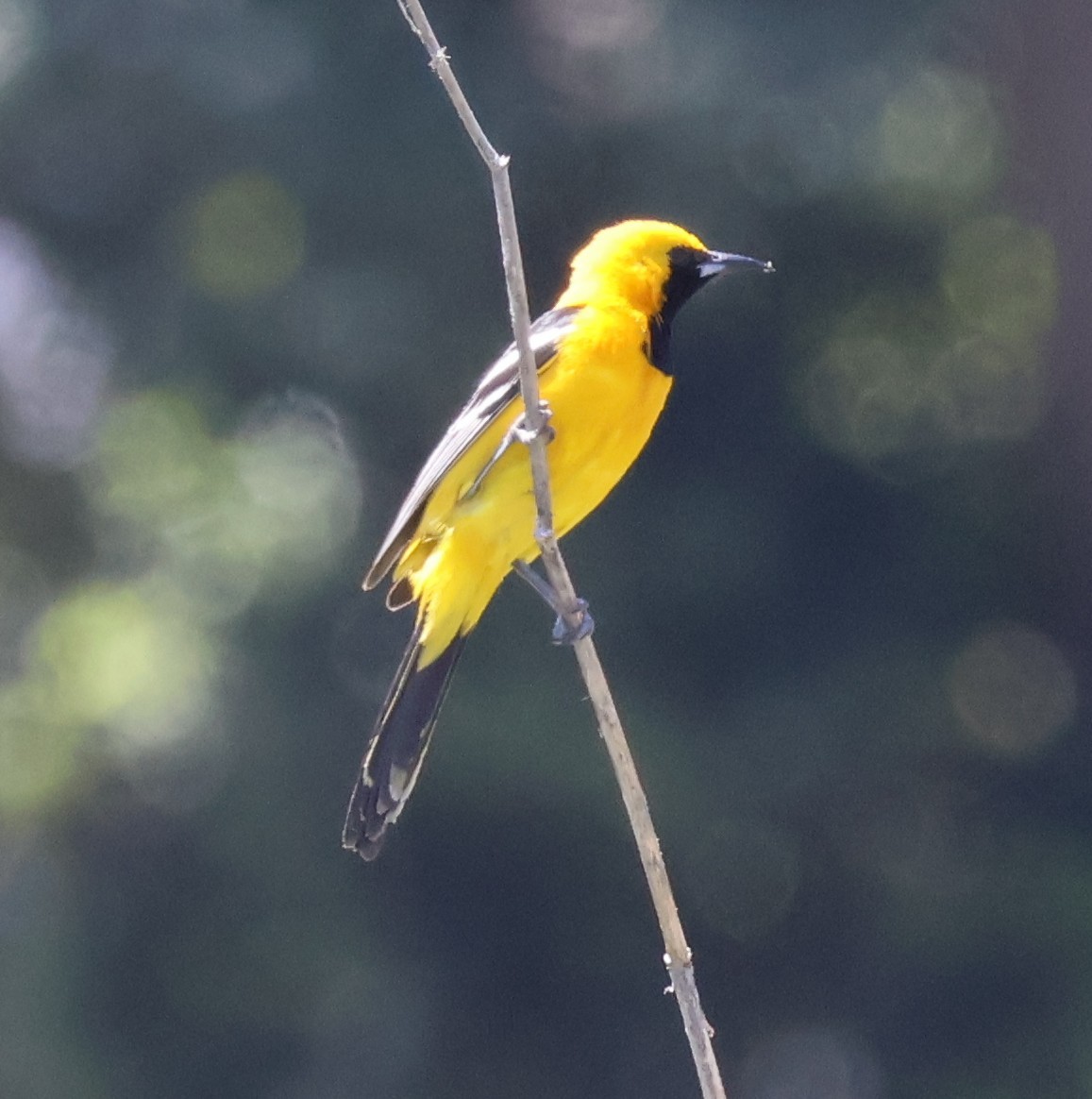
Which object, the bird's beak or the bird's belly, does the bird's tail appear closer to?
the bird's belly

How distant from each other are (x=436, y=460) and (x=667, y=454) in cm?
→ 206

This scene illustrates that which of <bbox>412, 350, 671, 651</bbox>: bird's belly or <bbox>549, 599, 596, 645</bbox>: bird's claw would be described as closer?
<bbox>549, 599, 596, 645</bbox>: bird's claw

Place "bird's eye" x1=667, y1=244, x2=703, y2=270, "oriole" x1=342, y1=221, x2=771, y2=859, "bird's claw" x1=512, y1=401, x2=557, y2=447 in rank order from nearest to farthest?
"bird's claw" x1=512, y1=401, x2=557, y2=447 < "oriole" x1=342, y1=221, x2=771, y2=859 < "bird's eye" x1=667, y1=244, x2=703, y2=270

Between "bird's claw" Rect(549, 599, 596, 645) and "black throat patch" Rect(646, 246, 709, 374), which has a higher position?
"black throat patch" Rect(646, 246, 709, 374)

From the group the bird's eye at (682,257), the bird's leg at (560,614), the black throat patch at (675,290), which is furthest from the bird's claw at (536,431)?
the bird's eye at (682,257)

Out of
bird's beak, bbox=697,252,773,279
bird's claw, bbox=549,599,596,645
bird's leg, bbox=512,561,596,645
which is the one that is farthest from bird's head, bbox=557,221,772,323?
bird's claw, bbox=549,599,596,645

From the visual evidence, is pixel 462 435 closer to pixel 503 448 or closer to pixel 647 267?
pixel 503 448

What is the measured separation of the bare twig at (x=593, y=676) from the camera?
2416mm

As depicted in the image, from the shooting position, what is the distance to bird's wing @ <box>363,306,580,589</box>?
3.70m

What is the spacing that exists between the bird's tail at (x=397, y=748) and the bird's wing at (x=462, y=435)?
0.17 meters

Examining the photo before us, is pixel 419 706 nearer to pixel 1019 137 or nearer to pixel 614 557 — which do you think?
pixel 614 557

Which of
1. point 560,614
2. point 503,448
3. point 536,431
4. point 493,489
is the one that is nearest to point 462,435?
point 493,489

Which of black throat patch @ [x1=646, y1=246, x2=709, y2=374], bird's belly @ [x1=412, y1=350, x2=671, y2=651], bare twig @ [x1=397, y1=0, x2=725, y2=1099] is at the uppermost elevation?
black throat patch @ [x1=646, y1=246, x2=709, y2=374]

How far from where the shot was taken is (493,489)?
366 cm
